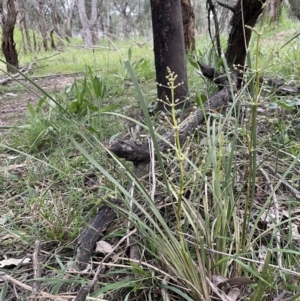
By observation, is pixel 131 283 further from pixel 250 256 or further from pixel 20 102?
pixel 20 102

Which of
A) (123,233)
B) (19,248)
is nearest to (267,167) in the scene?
(123,233)

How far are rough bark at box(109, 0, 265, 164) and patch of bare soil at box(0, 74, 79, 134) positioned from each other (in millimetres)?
1052

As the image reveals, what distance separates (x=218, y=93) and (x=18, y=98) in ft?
6.76

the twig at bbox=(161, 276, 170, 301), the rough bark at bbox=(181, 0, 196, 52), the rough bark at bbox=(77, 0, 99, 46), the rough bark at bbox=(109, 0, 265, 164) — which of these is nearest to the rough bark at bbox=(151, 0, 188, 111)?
the rough bark at bbox=(109, 0, 265, 164)

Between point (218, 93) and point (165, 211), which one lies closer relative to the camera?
point (165, 211)

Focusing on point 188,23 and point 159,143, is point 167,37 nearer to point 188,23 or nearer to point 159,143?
point 159,143

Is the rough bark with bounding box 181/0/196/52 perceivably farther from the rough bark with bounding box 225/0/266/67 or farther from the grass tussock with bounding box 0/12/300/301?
the grass tussock with bounding box 0/12/300/301

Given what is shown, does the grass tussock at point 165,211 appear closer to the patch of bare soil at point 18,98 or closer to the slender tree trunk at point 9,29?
the patch of bare soil at point 18,98

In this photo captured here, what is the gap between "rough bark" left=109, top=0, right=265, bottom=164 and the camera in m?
1.13

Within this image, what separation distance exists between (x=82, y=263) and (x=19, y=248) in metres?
0.29

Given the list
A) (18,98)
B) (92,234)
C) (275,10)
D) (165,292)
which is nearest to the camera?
(165,292)

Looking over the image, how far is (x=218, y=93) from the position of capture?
5.77 feet

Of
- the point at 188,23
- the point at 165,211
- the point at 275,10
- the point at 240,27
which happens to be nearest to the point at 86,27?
the point at 275,10

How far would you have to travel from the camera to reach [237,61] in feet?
6.95
